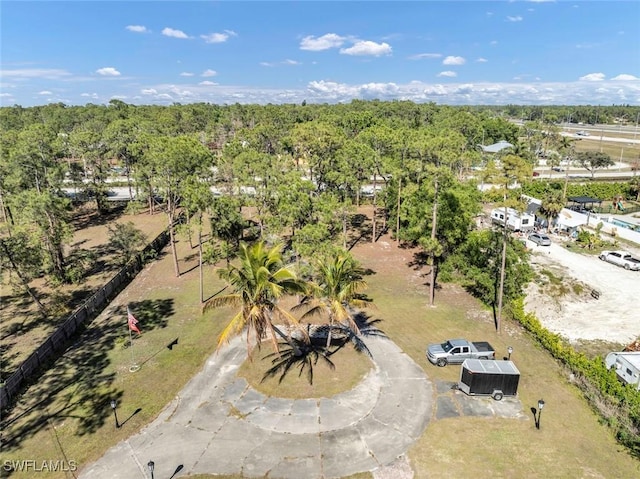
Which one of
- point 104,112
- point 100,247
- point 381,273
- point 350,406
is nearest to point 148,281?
point 100,247

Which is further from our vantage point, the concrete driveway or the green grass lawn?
the green grass lawn

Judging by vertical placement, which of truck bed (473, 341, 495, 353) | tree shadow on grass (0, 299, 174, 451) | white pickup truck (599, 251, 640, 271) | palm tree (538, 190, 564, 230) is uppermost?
palm tree (538, 190, 564, 230)

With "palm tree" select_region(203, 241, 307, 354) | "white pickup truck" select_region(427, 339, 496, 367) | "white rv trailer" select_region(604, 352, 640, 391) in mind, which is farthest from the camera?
"white pickup truck" select_region(427, 339, 496, 367)

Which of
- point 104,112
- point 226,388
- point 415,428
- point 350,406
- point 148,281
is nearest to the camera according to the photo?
point 415,428

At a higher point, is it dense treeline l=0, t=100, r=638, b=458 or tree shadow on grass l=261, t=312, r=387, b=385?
dense treeline l=0, t=100, r=638, b=458

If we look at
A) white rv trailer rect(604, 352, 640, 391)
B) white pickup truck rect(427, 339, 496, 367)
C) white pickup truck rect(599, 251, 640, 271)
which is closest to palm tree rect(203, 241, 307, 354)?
white pickup truck rect(427, 339, 496, 367)

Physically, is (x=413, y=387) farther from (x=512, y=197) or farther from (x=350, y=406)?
(x=512, y=197)

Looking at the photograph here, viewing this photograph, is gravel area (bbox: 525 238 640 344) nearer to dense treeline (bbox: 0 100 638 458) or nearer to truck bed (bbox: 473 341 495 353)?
dense treeline (bbox: 0 100 638 458)

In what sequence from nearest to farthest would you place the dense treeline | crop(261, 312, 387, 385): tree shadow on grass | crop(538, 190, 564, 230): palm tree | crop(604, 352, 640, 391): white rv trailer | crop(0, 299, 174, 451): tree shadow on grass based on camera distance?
1. crop(0, 299, 174, 451): tree shadow on grass
2. crop(604, 352, 640, 391): white rv trailer
3. crop(261, 312, 387, 385): tree shadow on grass
4. the dense treeline
5. crop(538, 190, 564, 230): palm tree
